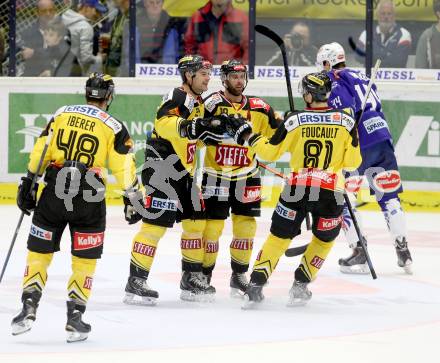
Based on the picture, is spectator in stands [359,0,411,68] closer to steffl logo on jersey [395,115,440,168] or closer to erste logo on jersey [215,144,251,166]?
steffl logo on jersey [395,115,440,168]

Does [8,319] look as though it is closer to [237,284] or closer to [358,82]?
[237,284]

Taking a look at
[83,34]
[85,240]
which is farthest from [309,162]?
[83,34]

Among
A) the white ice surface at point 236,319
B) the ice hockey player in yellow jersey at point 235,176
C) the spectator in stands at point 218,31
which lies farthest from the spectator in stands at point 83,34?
the ice hockey player in yellow jersey at point 235,176

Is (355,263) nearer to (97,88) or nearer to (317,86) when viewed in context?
(317,86)

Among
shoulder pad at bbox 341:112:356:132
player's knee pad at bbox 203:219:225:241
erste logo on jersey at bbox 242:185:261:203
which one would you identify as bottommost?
player's knee pad at bbox 203:219:225:241

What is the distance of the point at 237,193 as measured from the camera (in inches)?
307

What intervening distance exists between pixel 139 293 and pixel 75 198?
132 centimetres

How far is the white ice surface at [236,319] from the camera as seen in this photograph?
6.07m

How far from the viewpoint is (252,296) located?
→ 24.4 ft

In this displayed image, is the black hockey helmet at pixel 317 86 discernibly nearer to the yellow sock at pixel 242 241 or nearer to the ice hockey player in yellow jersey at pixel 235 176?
the ice hockey player in yellow jersey at pixel 235 176

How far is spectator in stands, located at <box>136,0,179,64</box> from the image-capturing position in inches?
478

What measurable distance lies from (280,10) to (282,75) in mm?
667

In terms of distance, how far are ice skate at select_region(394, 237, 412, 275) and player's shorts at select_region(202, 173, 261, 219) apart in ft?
5.15

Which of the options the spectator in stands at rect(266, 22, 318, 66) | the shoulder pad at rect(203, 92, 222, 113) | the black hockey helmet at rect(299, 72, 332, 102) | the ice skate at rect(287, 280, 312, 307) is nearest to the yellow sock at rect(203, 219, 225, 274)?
the ice skate at rect(287, 280, 312, 307)
